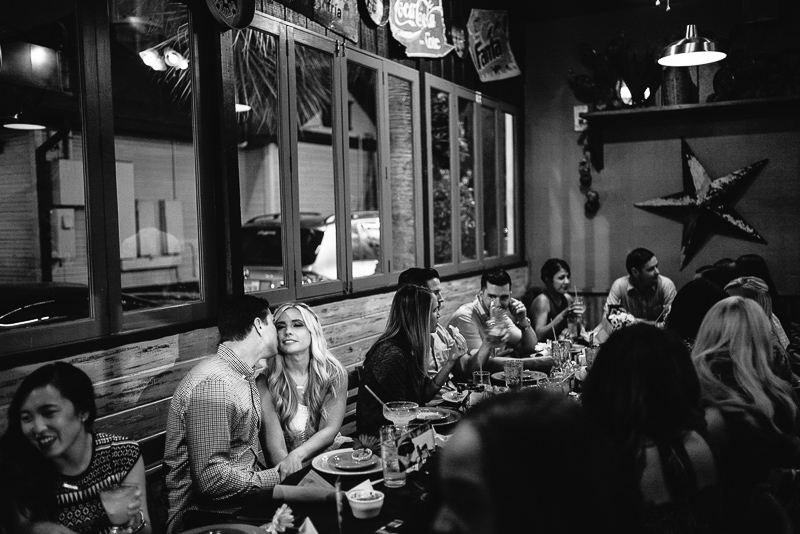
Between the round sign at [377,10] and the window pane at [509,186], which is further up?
the round sign at [377,10]

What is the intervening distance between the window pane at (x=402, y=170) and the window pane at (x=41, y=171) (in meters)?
2.31

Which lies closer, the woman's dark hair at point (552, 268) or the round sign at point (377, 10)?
the round sign at point (377, 10)

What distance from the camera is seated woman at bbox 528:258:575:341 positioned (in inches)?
230

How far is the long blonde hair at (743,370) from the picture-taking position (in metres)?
2.36

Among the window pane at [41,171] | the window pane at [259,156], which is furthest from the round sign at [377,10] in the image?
the window pane at [41,171]

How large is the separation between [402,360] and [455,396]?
36cm

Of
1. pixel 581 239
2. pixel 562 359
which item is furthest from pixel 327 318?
pixel 581 239

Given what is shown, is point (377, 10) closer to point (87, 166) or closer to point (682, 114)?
point (87, 166)

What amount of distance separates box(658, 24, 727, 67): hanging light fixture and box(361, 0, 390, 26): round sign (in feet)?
6.91

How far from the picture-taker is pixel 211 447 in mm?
2486

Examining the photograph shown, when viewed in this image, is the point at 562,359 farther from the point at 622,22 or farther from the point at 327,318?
the point at 622,22

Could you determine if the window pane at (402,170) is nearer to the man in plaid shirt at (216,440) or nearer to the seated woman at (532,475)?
the man in plaid shirt at (216,440)

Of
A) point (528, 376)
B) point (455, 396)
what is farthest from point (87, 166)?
point (528, 376)

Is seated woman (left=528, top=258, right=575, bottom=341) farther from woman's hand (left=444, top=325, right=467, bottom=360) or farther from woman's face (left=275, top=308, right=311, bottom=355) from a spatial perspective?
woman's face (left=275, top=308, right=311, bottom=355)
